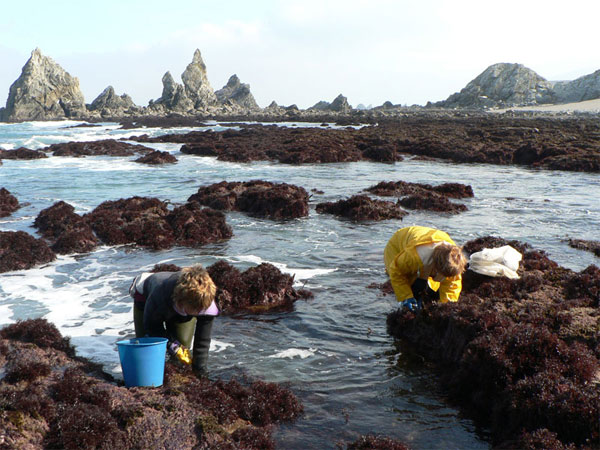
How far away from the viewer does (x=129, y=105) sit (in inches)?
4026

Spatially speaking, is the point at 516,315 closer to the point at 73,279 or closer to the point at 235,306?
the point at 235,306

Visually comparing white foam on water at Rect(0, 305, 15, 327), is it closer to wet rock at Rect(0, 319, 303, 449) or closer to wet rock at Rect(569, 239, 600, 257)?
→ wet rock at Rect(0, 319, 303, 449)

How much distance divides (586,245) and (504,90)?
365 feet

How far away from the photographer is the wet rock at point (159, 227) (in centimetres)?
1165

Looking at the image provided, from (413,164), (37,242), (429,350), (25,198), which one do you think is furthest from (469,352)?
(413,164)

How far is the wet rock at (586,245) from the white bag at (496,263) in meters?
3.96

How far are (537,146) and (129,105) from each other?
297 ft

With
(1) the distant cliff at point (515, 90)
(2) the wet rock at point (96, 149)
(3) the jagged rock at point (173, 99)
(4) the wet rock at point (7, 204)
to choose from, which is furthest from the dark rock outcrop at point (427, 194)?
(1) the distant cliff at point (515, 90)

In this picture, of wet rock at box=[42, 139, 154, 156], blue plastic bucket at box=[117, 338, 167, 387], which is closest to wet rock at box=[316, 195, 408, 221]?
blue plastic bucket at box=[117, 338, 167, 387]

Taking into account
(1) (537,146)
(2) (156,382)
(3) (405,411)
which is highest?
(1) (537,146)

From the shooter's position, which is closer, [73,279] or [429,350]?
[429,350]

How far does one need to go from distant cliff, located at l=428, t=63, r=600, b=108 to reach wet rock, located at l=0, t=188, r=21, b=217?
327 feet

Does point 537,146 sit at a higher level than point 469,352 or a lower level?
higher

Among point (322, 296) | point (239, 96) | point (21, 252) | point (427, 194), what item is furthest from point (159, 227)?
point (239, 96)
